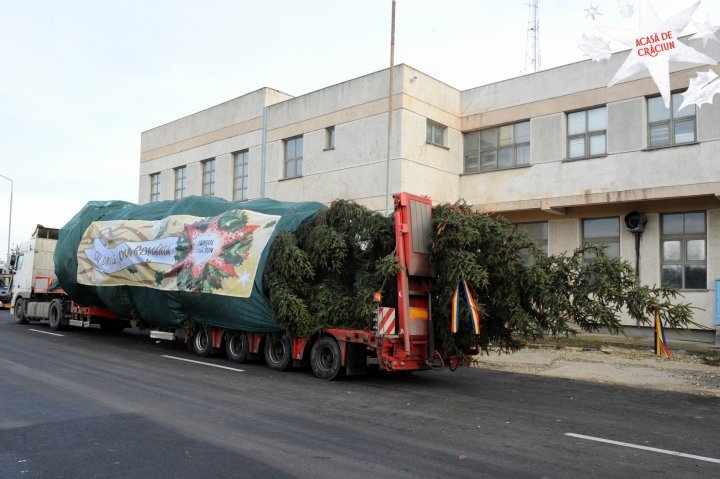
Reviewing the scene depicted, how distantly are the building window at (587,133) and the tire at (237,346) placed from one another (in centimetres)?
1338

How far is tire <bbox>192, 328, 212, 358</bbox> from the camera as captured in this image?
13891 millimetres

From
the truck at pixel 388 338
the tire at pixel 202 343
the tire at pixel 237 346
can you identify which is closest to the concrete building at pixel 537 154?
the tire at pixel 202 343

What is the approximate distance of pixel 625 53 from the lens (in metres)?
19.9

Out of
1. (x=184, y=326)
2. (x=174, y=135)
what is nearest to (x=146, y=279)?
(x=184, y=326)

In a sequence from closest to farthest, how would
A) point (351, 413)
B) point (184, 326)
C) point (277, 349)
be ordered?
Result: point (351, 413) → point (277, 349) → point (184, 326)

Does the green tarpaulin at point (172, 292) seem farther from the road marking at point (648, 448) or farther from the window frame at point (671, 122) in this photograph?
the window frame at point (671, 122)

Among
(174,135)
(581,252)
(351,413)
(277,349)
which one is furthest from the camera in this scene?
(174,135)

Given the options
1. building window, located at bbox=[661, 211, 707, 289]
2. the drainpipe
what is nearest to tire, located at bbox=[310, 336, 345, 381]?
building window, located at bbox=[661, 211, 707, 289]

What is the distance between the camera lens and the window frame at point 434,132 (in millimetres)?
23172

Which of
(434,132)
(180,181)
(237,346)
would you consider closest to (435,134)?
(434,132)

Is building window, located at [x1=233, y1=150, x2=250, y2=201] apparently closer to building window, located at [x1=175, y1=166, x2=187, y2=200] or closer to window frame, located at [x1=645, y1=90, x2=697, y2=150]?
building window, located at [x1=175, y1=166, x2=187, y2=200]

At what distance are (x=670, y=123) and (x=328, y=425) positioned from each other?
16.2m

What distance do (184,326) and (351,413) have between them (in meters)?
7.25

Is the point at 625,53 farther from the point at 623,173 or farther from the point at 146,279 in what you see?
the point at 146,279
